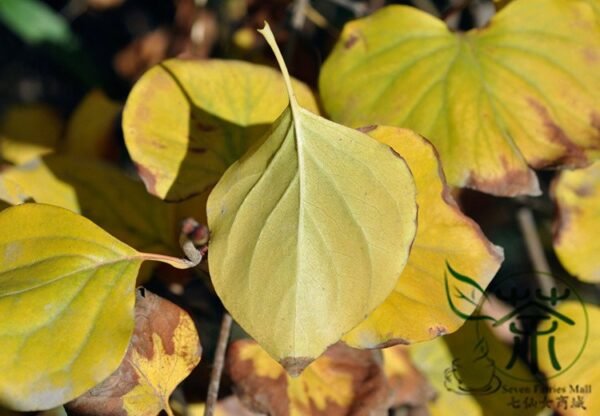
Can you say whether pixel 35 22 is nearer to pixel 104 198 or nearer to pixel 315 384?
pixel 104 198

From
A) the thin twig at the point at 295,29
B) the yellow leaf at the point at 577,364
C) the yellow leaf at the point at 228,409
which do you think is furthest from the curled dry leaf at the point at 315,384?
the thin twig at the point at 295,29

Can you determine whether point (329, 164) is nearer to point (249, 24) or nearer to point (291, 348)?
point (291, 348)

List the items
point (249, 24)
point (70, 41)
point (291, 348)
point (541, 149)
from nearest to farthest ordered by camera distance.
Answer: point (291, 348) < point (541, 149) < point (249, 24) < point (70, 41)

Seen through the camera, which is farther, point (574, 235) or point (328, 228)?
point (574, 235)

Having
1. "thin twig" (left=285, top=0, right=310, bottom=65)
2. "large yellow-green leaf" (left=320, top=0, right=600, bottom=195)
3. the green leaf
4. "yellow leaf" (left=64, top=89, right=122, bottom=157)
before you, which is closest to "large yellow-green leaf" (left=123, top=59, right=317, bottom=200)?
"large yellow-green leaf" (left=320, top=0, right=600, bottom=195)

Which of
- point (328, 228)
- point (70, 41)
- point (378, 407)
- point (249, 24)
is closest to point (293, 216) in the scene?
point (328, 228)

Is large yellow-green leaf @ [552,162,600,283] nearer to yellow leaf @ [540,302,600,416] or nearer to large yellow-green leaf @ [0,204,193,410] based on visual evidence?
yellow leaf @ [540,302,600,416]
